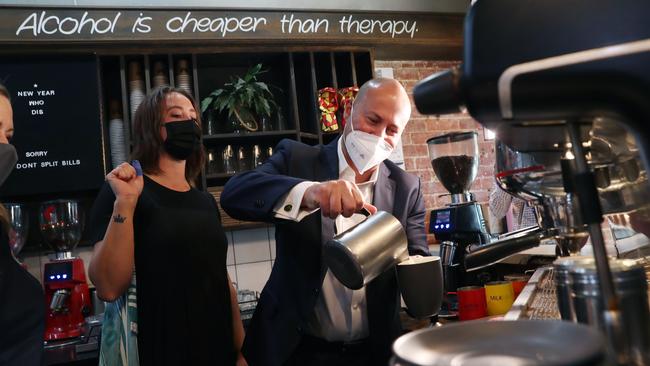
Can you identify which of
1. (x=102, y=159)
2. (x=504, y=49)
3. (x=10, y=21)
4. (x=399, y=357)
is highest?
(x=10, y=21)

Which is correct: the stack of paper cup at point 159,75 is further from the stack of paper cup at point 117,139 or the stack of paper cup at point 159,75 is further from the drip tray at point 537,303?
the drip tray at point 537,303

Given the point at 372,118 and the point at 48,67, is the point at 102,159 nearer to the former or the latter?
the point at 48,67

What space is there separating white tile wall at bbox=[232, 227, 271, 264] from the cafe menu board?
91cm

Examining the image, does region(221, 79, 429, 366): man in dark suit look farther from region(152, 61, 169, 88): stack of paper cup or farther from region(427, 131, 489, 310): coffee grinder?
region(152, 61, 169, 88): stack of paper cup

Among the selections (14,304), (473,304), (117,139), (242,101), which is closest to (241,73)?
(242,101)

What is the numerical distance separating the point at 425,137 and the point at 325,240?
2527 mm

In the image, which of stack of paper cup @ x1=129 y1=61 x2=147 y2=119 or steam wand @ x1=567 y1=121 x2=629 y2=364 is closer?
steam wand @ x1=567 y1=121 x2=629 y2=364

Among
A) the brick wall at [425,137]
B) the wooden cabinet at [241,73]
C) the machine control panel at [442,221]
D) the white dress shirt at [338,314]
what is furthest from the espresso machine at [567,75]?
the brick wall at [425,137]

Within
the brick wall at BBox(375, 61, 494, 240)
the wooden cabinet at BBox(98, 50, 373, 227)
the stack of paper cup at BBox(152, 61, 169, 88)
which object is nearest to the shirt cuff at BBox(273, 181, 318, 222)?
the wooden cabinet at BBox(98, 50, 373, 227)

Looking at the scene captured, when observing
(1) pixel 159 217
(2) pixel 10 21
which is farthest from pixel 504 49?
(2) pixel 10 21

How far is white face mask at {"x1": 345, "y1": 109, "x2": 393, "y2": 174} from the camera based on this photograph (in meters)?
1.50

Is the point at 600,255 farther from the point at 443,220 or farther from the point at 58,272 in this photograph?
the point at 58,272

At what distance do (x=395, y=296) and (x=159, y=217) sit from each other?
755 mm

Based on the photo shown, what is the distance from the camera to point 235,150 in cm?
314
